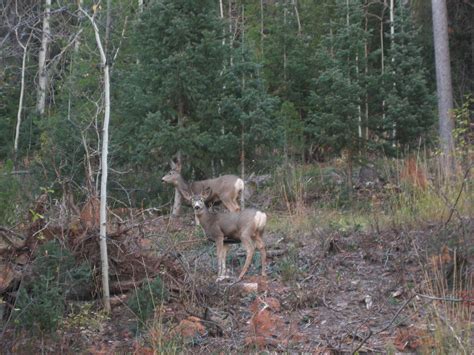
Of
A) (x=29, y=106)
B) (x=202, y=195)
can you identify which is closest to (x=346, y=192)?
(x=202, y=195)

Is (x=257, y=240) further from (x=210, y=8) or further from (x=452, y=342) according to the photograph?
(x=210, y=8)

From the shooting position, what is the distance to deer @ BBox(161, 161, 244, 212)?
52.0ft

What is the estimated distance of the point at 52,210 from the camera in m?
9.06

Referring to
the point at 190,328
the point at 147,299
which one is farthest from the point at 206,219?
the point at 190,328

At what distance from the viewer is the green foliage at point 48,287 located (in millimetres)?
7531

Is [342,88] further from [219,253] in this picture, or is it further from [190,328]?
[190,328]

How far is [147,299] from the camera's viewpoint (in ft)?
27.0

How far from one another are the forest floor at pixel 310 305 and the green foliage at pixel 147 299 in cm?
10

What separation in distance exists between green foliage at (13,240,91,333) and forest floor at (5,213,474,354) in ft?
0.55

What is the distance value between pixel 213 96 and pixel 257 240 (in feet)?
23.5

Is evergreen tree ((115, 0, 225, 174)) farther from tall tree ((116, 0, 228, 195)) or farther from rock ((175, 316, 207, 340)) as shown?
rock ((175, 316, 207, 340))

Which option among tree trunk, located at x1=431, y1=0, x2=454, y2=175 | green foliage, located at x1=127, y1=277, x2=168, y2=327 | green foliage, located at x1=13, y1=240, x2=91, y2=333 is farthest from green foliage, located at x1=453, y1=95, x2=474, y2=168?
green foliage, located at x1=13, y1=240, x2=91, y2=333

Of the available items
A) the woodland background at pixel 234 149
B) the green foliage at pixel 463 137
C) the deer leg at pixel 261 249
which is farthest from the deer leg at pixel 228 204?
the deer leg at pixel 261 249

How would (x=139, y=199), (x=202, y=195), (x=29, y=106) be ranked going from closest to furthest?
(x=202, y=195) → (x=139, y=199) → (x=29, y=106)
